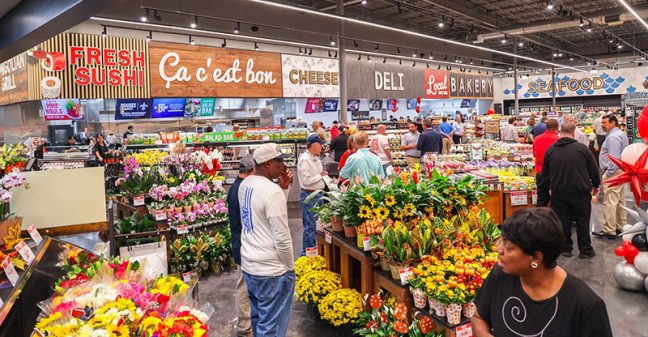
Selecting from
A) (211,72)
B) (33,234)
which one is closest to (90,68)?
(211,72)

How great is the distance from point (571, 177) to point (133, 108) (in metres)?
9.54

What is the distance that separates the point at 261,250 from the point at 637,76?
87.6 feet

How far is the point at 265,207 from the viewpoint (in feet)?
10.1

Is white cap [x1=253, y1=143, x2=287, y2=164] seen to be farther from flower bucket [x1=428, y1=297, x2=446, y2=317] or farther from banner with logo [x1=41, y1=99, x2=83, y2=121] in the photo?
banner with logo [x1=41, y1=99, x2=83, y2=121]

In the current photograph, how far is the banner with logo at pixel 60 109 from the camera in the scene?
10.9 m

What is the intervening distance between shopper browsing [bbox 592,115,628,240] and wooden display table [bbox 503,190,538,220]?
40.3 inches

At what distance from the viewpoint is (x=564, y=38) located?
76.1 feet

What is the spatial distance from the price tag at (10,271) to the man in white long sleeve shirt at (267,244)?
1.36 meters

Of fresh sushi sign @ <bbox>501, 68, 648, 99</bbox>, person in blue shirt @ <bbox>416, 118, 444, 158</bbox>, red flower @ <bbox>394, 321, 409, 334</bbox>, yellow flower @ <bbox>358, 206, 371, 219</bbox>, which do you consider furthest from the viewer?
fresh sushi sign @ <bbox>501, 68, 648, 99</bbox>

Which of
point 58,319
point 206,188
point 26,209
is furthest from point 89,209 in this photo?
point 58,319

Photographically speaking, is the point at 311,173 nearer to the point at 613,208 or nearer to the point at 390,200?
the point at 390,200

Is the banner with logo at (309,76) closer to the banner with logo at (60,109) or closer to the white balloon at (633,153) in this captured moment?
the banner with logo at (60,109)

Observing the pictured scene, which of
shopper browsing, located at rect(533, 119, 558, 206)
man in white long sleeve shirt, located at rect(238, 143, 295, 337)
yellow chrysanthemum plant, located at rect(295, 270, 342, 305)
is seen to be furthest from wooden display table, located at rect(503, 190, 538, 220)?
man in white long sleeve shirt, located at rect(238, 143, 295, 337)

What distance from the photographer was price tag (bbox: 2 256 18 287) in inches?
108
